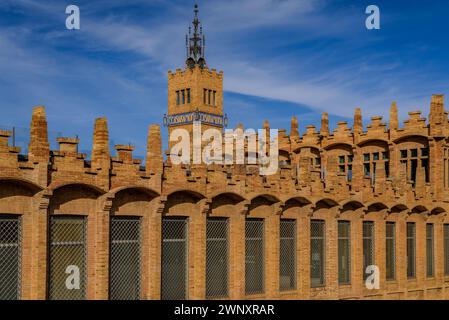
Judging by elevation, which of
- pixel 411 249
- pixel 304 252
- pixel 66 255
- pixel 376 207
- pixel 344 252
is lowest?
pixel 411 249

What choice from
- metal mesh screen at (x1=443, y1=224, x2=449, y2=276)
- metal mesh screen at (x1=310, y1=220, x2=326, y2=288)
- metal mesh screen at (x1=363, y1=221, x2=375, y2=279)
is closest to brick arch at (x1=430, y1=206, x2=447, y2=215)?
metal mesh screen at (x1=443, y1=224, x2=449, y2=276)

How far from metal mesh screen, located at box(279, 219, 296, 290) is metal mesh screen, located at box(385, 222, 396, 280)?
9.02m

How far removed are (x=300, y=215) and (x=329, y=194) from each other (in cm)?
233

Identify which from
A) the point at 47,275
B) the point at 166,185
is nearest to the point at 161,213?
the point at 166,185

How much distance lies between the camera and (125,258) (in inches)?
1038

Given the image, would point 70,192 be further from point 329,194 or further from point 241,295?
point 329,194

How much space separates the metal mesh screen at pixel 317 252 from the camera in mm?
35406

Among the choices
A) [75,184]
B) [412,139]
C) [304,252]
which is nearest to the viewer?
[75,184]

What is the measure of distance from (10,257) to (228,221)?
10.7 meters

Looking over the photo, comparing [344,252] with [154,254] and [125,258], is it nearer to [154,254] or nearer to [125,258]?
[154,254]

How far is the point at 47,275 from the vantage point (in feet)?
77.4

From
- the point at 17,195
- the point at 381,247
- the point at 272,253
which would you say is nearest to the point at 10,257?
the point at 17,195

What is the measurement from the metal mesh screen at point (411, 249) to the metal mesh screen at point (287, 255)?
11.6 metres

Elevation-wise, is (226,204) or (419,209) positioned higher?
(226,204)
